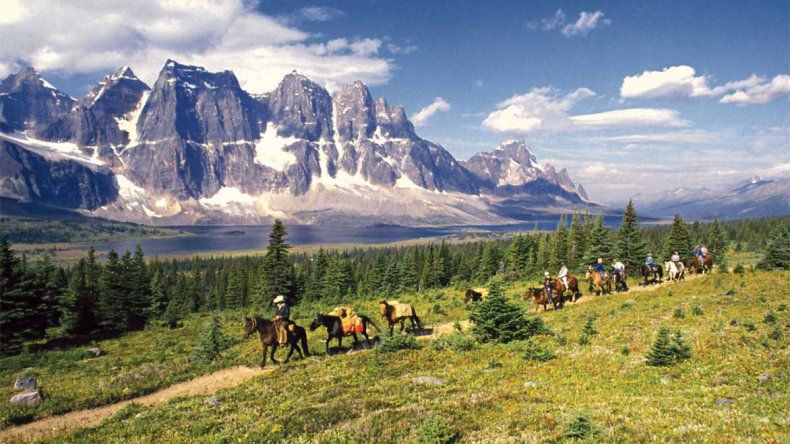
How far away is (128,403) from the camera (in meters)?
17.1

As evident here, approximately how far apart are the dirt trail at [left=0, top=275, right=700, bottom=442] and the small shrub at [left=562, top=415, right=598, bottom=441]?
1445 centimetres

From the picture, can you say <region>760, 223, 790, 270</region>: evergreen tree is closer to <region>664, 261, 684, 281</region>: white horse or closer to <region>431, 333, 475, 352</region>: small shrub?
<region>664, 261, 684, 281</region>: white horse

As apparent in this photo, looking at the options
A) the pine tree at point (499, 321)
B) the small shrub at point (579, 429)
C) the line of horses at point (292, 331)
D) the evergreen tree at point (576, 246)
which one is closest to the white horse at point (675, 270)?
the pine tree at point (499, 321)

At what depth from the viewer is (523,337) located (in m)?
20.5

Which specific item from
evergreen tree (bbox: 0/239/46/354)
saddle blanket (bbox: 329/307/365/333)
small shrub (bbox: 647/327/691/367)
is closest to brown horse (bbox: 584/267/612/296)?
small shrub (bbox: 647/327/691/367)

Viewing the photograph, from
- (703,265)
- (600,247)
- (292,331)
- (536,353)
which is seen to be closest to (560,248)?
(600,247)

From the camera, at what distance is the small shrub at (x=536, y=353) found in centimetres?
1649

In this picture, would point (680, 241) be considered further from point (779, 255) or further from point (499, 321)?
point (499, 321)

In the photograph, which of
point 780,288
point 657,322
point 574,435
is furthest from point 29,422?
point 780,288

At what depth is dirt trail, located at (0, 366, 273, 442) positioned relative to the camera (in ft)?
46.8

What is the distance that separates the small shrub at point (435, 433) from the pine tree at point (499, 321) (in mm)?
10877

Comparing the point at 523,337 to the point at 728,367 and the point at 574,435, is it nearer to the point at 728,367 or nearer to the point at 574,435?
the point at 728,367

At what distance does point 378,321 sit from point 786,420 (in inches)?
1040

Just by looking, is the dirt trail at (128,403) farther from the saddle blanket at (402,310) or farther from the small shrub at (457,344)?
the small shrub at (457,344)
